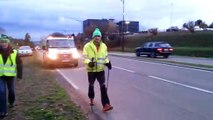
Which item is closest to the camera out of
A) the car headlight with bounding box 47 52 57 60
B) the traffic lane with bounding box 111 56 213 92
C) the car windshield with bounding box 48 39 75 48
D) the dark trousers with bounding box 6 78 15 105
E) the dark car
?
the dark trousers with bounding box 6 78 15 105

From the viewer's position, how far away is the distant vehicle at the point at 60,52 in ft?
82.8

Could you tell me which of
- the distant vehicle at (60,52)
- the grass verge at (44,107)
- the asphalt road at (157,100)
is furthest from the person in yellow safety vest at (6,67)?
the distant vehicle at (60,52)

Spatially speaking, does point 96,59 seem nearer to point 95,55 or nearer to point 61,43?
point 95,55

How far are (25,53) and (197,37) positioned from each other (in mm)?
26425

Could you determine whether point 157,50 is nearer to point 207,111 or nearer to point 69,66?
point 69,66

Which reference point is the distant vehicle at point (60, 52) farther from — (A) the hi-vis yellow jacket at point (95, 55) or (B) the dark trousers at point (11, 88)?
(A) the hi-vis yellow jacket at point (95, 55)

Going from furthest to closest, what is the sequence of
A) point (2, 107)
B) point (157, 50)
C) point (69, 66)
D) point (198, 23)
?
point (198, 23), point (157, 50), point (69, 66), point (2, 107)

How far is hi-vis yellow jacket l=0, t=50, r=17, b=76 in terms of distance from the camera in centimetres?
823

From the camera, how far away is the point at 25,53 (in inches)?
2079

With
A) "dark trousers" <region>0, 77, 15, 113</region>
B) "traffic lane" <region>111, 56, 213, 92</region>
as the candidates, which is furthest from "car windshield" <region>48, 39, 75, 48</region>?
"dark trousers" <region>0, 77, 15, 113</region>

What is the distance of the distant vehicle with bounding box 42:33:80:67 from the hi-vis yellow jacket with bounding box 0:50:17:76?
1672 cm

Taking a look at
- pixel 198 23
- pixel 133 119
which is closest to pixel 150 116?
pixel 133 119

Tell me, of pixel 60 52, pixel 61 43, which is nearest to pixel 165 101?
pixel 60 52

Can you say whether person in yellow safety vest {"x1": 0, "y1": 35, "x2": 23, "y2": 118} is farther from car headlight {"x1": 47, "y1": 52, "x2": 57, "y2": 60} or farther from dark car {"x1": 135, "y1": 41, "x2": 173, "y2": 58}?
dark car {"x1": 135, "y1": 41, "x2": 173, "y2": 58}
